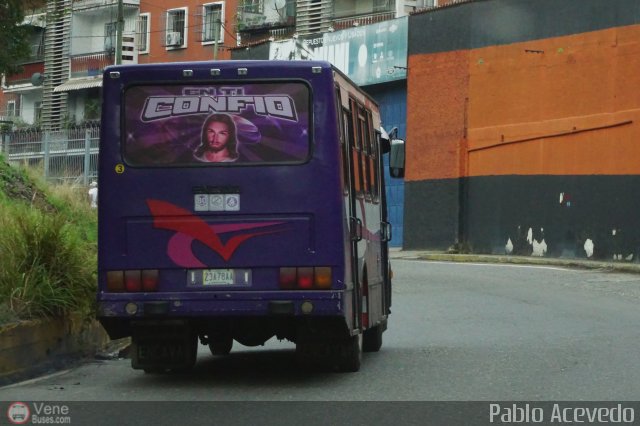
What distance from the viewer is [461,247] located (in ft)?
130

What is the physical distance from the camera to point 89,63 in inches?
2363

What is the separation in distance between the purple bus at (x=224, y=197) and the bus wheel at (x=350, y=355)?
0.57 m

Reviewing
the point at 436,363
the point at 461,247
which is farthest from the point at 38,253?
the point at 461,247

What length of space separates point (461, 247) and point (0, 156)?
17944 mm

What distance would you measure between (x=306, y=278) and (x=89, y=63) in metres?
49.8

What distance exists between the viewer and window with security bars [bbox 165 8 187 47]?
56.8 metres

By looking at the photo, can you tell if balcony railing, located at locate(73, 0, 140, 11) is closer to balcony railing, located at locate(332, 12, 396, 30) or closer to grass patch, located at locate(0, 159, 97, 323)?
balcony railing, located at locate(332, 12, 396, 30)

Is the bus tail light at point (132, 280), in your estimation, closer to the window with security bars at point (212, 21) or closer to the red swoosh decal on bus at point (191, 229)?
the red swoosh decal on bus at point (191, 229)

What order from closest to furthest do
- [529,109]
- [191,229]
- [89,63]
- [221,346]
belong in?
[191,229] < [221,346] < [529,109] < [89,63]

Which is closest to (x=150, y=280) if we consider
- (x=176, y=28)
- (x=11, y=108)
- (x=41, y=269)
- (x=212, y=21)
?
(x=41, y=269)

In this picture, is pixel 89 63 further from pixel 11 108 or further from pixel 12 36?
pixel 12 36

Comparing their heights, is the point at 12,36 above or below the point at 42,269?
above

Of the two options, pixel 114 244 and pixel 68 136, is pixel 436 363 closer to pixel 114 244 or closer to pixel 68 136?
pixel 114 244

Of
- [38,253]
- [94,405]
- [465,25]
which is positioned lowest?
[94,405]
